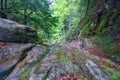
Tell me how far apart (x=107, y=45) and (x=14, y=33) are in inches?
261

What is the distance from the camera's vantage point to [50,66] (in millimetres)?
7273

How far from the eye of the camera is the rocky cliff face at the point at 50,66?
677cm

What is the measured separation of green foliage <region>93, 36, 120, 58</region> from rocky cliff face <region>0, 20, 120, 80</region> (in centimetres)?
255

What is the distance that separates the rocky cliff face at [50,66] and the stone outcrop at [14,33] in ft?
4.07

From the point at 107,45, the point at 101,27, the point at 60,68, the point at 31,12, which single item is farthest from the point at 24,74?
the point at 101,27

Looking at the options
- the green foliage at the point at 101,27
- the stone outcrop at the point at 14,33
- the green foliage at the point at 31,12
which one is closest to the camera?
the stone outcrop at the point at 14,33

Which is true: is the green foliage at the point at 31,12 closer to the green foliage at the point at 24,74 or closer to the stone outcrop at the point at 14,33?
the stone outcrop at the point at 14,33

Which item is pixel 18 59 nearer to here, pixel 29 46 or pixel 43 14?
pixel 29 46

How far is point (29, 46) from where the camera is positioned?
10211 millimetres

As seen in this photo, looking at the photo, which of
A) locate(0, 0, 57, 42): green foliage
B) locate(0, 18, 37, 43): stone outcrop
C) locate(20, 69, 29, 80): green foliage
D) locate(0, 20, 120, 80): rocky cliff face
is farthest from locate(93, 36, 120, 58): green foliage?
locate(20, 69, 29, 80): green foliage

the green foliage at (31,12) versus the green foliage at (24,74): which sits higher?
the green foliage at (31,12)

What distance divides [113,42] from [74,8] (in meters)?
17.4

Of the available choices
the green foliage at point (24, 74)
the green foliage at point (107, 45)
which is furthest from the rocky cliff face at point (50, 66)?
the green foliage at point (107, 45)

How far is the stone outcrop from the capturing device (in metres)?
10.5
